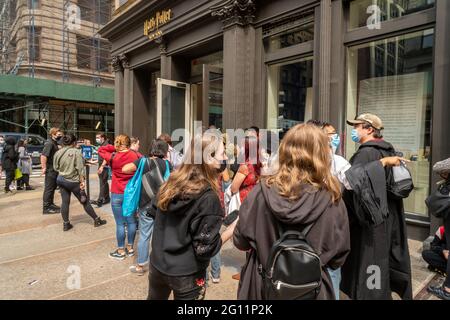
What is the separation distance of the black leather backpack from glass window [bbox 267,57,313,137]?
220 inches

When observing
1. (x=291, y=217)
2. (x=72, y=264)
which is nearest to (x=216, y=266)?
(x=72, y=264)

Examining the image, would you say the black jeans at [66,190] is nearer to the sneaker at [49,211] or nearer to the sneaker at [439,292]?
the sneaker at [49,211]

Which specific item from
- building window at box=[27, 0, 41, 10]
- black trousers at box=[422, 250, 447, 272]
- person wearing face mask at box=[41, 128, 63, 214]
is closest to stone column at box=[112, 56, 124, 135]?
person wearing face mask at box=[41, 128, 63, 214]

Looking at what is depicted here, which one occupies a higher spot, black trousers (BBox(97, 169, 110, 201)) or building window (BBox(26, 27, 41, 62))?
building window (BBox(26, 27, 41, 62))

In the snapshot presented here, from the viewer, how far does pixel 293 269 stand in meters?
1.59

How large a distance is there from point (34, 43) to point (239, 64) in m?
23.6

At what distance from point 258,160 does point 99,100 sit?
22.2 m

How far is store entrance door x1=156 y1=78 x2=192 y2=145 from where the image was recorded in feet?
30.5

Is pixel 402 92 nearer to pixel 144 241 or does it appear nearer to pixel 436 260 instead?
pixel 436 260

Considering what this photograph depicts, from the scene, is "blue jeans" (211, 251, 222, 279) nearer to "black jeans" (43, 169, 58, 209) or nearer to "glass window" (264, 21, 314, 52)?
"glass window" (264, 21, 314, 52)
